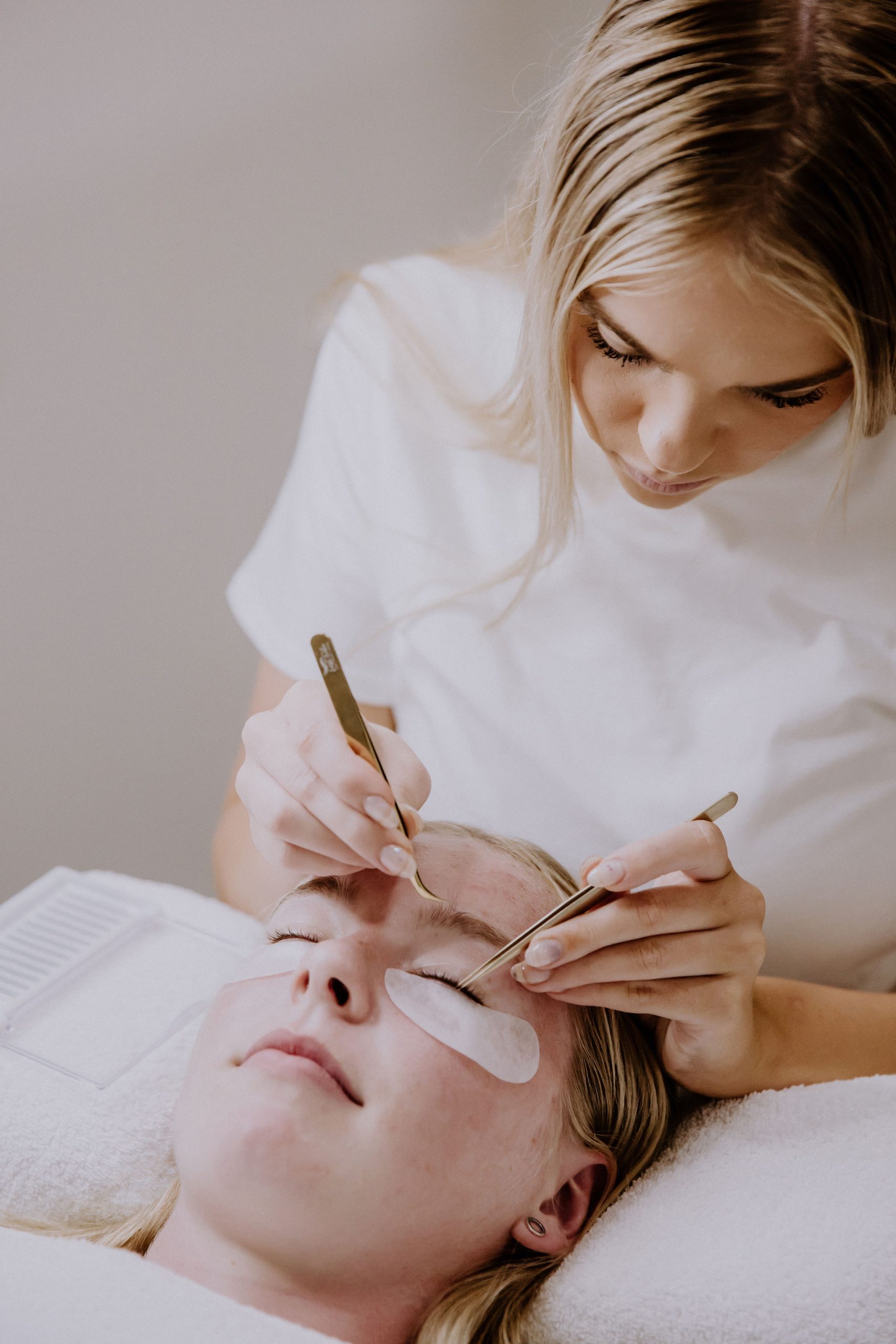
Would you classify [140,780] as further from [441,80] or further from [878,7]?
[878,7]

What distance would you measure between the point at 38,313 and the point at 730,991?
1.39 meters

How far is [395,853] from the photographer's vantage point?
0.95 m

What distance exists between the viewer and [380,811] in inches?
37.0

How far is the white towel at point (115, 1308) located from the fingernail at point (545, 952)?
328 mm

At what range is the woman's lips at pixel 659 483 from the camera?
1.08 m

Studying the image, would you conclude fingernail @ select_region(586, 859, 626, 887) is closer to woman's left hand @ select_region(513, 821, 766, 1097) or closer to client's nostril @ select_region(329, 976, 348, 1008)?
woman's left hand @ select_region(513, 821, 766, 1097)

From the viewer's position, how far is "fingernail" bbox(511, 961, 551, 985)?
0.97 m

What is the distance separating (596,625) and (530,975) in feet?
1.58

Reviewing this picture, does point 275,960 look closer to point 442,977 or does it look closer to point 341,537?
point 442,977

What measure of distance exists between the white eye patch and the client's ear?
0.31 m

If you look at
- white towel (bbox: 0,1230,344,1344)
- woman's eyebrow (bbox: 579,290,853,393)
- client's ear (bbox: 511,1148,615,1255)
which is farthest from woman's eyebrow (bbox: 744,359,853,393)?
white towel (bbox: 0,1230,344,1344)

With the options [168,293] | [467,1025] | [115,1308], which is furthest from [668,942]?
[168,293]

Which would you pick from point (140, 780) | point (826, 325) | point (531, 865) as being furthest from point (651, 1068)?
point (140, 780)

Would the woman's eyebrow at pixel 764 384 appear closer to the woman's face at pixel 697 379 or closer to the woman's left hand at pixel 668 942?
the woman's face at pixel 697 379
